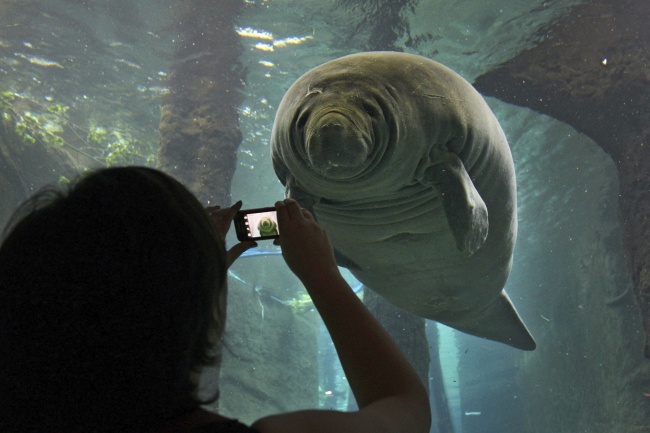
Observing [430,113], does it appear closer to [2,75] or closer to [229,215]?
[229,215]

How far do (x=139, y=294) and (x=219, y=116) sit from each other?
10649 mm

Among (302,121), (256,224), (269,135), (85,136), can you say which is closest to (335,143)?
(302,121)

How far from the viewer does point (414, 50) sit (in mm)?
11227

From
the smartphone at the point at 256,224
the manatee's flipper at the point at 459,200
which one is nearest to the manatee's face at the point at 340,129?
the manatee's flipper at the point at 459,200

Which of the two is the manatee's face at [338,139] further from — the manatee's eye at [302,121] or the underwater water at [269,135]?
the underwater water at [269,135]

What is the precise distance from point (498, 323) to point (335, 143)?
A: 4.63m

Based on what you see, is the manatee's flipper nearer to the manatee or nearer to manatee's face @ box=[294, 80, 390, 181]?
the manatee

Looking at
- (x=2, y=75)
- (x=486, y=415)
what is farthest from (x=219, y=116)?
(x=486, y=415)

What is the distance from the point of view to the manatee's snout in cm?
307

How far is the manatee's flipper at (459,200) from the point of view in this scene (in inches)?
144

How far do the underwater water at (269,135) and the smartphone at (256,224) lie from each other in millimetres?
5223

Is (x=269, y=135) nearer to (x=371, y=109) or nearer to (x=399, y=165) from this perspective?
(x=399, y=165)

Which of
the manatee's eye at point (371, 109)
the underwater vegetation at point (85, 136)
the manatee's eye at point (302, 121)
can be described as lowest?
the manatee's eye at point (371, 109)

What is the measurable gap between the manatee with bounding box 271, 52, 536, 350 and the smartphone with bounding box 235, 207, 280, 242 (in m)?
1.54
